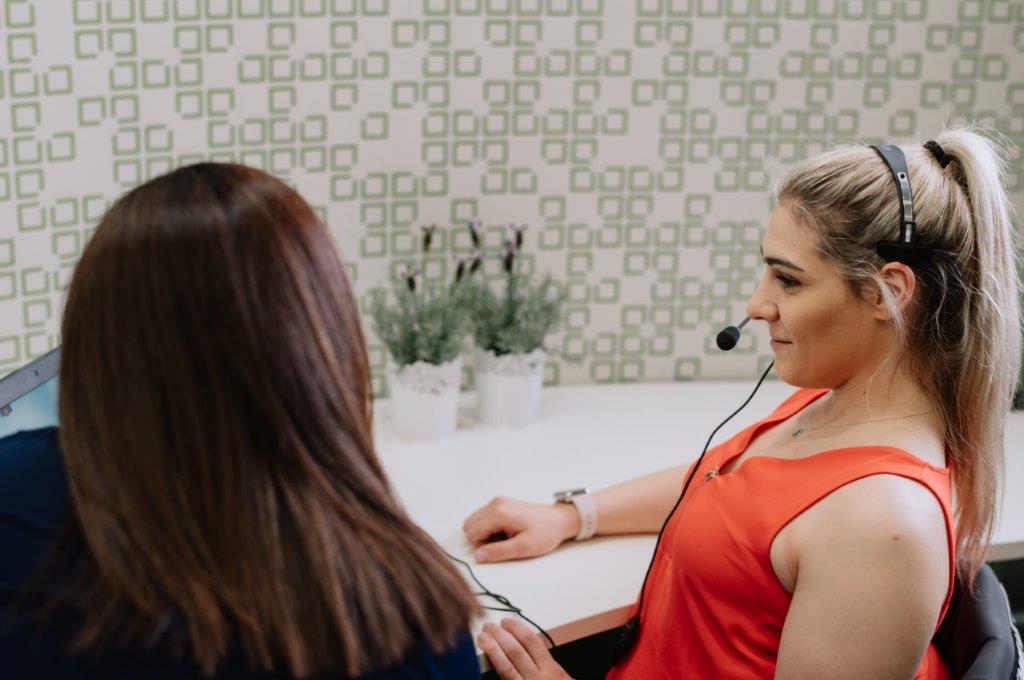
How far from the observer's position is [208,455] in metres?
0.87

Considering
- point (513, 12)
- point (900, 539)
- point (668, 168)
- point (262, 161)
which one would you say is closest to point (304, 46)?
point (262, 161)

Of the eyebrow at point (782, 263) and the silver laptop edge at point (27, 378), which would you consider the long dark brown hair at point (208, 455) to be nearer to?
the silver laptop edge at point (27, 378)

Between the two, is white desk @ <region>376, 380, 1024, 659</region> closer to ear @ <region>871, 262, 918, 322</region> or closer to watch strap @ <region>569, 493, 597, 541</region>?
watch strap @ <region>569, 493, 597, 541</region>

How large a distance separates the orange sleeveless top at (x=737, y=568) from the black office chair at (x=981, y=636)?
0.03m

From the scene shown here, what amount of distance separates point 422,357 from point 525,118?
520mm

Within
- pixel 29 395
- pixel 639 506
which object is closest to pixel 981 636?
pixel 639 506

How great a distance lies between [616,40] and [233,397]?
4.87 feet

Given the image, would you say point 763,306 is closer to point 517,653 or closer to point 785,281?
point 785,281

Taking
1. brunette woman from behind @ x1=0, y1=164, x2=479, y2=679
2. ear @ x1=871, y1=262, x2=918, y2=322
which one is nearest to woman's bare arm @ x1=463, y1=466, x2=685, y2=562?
ear @ x1=871, y1=262, x2=918, y2=322

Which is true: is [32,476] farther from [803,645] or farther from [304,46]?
[304,46]

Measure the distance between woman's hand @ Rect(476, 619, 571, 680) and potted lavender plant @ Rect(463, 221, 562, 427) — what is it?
2.29ft

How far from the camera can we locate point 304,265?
900mm

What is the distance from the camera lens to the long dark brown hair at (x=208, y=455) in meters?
0.86

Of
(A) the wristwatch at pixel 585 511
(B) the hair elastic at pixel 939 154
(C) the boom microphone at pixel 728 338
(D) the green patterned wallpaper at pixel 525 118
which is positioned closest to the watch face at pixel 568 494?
(A) the wristwatch at pixel 585 511
